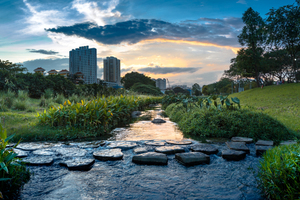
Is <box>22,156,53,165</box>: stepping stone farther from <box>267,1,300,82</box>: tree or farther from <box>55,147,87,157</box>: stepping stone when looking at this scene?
<box>267,1,300,82</box>: tree

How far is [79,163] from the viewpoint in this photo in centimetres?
290

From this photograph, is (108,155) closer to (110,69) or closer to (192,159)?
(192,159)

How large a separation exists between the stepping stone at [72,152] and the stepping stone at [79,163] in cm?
30

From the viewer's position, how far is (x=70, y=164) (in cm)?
288

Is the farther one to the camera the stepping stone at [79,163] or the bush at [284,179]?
the stepping stone at [79,163]

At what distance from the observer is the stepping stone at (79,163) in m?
2.81

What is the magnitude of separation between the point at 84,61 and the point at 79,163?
3020 inches

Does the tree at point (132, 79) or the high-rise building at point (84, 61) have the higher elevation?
the high-rise building at point (84, 61)

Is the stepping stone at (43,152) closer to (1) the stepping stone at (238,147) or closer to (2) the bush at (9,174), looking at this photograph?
(2) the bush at (9,174)

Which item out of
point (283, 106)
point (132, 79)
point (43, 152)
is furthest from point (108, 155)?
point (132, 79)

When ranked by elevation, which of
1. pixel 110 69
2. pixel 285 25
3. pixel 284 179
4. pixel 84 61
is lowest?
pixel 284 179

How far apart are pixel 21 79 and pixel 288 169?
13511mm

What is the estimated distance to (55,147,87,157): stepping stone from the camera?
133 inches

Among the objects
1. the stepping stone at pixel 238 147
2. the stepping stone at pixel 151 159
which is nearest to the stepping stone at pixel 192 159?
the stepping stone at pixel 151 159
